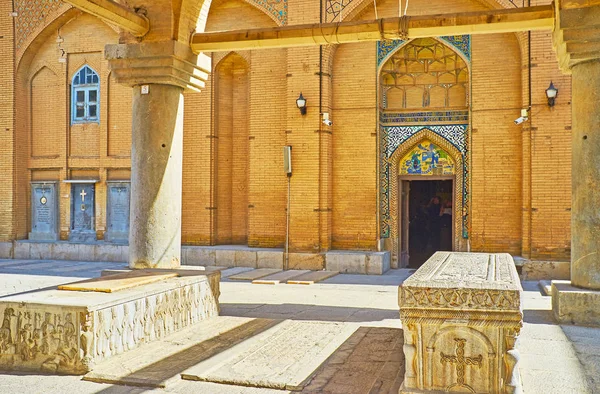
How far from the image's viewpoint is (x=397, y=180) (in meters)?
12.8

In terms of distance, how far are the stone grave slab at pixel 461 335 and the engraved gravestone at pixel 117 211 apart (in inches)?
442

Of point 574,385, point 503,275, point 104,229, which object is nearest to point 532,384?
point 574,385

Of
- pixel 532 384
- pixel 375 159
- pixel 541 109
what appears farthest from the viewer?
pixel 375 159

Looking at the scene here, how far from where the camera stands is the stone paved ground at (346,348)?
4574mm

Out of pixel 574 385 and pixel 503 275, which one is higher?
pixel 503 275

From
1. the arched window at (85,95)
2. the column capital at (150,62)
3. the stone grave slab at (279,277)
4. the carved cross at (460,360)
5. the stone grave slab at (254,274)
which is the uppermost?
the arched window at (85,95)

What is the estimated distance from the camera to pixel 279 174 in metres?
12.8

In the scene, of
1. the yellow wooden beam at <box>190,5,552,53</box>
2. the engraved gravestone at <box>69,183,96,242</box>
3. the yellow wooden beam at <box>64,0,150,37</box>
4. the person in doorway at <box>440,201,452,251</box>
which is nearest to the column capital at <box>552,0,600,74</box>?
the yellow wooden beam at <box>190,5,552,53</box>

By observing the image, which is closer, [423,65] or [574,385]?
[574,385]

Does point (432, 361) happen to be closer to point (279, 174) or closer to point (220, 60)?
point (279, 174)

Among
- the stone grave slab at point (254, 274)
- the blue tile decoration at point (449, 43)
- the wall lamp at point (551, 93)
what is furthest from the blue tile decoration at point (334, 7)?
the stone grave slab at point (254, 274)

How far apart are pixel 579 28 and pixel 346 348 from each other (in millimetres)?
4211

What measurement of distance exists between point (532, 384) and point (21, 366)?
399cm

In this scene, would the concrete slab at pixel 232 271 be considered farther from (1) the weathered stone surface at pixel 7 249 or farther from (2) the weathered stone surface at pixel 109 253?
(1) the weathered stone surface at pixel 7 249
